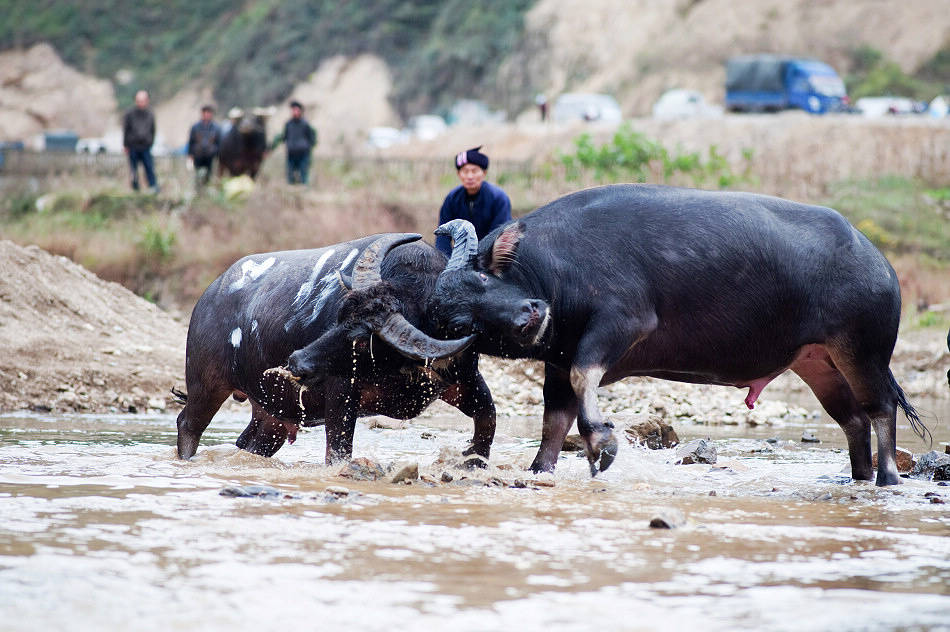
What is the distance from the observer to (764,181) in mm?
25609

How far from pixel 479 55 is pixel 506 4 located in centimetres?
337

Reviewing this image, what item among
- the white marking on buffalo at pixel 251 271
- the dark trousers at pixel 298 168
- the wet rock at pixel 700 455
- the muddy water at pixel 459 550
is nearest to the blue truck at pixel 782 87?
the dark trousers at pixel 298 168

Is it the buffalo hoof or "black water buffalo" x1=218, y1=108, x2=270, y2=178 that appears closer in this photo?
the buffalo hoof

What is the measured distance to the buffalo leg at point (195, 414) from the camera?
27.5 feet

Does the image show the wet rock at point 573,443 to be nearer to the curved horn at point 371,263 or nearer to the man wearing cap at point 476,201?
the man wearing cap at point 476,201

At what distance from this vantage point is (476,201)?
9125 mm

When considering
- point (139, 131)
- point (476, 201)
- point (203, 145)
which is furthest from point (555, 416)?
point (203, 145)

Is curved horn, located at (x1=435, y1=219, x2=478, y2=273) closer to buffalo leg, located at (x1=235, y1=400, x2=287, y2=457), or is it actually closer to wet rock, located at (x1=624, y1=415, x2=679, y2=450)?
buffalo leg, located at (x1=235, y1=400, x2=287, y2=457)

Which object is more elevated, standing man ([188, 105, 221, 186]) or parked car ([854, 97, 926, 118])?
parked car ([854, 97, 926, 118])

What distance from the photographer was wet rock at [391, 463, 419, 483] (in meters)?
6.91

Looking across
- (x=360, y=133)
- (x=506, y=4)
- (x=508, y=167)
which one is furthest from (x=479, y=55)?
(x=508, y=167)

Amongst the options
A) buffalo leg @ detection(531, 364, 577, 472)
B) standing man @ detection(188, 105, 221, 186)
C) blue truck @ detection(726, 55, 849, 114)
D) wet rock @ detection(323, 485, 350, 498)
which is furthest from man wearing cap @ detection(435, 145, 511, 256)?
blue truck @ detection(726, 55, 849, 114)

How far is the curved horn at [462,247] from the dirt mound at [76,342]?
19.0 ft

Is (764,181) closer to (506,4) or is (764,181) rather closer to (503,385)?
(503,385)
